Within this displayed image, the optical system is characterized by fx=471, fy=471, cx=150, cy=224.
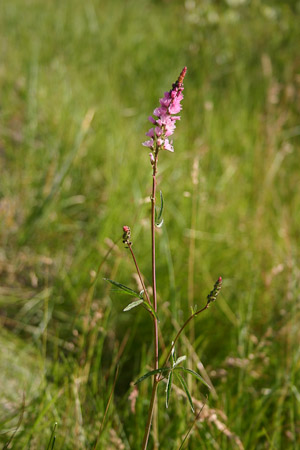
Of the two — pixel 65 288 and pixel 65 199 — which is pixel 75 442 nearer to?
pixel 65 288

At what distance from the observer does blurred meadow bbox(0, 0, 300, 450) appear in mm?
1295

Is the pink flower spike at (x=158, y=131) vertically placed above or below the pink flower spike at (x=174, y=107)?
below

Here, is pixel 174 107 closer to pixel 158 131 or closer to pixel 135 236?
pixel 158 131

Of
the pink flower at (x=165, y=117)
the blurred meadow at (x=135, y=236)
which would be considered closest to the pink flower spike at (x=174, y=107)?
the pink flower at (x=165, y=117)

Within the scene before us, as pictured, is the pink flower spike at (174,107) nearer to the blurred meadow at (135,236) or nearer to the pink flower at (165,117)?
the pink flower at (165,117)

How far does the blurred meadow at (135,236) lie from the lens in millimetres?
1295

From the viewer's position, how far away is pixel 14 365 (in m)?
1.55

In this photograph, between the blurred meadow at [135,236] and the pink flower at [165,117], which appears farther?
the blurred meadow at [135,236]

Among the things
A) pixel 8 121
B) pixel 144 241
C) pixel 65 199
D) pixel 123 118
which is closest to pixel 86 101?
pixel 123 118

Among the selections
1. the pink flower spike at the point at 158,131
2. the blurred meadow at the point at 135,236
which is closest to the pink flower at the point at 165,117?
the pink flower spike at the point at 158,131

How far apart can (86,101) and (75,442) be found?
2.15m

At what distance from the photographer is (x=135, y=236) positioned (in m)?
1.97

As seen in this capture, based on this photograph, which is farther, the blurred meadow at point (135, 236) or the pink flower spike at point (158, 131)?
the blurred meadow at point (135, 236)

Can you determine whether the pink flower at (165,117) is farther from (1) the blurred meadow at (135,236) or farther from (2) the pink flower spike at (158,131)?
(1) the blurred meadow at (135,236)
